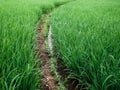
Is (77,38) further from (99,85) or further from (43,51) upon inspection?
(99,85)

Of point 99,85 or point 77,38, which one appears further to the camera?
point 77,38

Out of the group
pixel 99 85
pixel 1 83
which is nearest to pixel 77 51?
pixel 99 85

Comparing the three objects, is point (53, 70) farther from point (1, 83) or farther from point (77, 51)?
point (1, 83)

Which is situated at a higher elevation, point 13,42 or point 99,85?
point 13,42

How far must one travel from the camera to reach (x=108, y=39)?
135 inches

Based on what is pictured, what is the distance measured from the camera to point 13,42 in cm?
295

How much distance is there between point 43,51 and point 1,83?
7.52 feet

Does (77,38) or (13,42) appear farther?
(77,38)

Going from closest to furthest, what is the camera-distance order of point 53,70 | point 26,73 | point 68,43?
point 26,73 < point 53,70 < point 68,43

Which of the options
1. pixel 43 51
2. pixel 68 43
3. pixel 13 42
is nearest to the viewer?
pixel 13 42

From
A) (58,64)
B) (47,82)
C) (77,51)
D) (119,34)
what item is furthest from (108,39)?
(47,82)

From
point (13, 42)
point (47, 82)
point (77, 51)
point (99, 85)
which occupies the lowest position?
point (47, 82)

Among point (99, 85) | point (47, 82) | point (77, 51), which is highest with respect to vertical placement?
point (77, 51)

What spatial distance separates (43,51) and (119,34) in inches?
60.6
